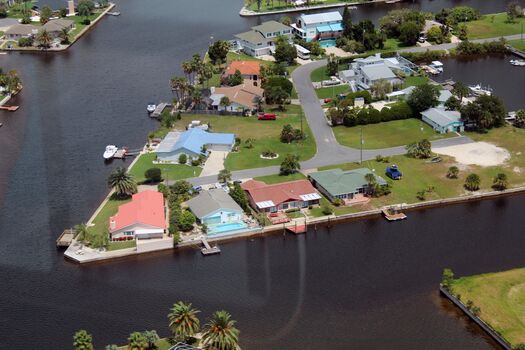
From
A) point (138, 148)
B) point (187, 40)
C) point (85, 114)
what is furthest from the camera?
point (187, 40)

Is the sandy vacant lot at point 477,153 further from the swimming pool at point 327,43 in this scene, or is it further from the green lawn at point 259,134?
the swimming pool at point 327,43

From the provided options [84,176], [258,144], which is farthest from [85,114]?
[258,144]

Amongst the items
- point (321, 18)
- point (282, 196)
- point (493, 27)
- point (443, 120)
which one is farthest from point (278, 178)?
point (493, 27)

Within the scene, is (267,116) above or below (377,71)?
below

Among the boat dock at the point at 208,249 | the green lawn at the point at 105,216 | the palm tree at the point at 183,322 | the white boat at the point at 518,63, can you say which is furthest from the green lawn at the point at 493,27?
the palm tree at the point at 183,322

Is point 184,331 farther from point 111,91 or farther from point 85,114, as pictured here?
point 111,91

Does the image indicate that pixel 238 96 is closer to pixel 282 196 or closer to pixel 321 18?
pixel 282 196
